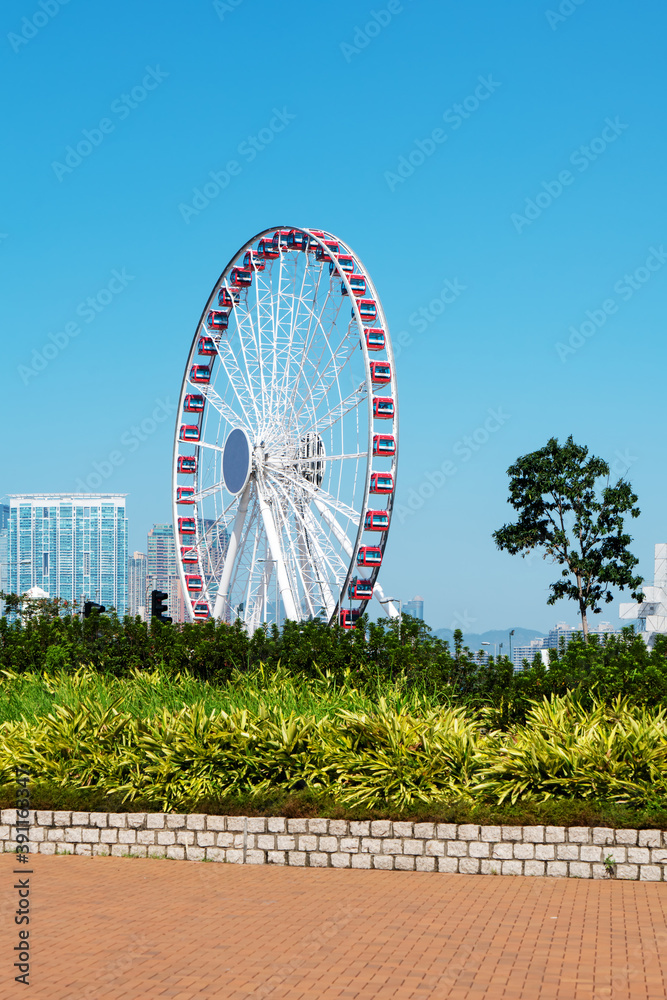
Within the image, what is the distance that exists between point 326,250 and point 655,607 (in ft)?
115

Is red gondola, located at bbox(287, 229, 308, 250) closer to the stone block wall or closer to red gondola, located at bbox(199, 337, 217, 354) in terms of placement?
red gondola, located at bbox(199, 337, 217, 354)

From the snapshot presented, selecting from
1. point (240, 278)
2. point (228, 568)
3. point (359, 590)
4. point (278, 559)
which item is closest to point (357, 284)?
point (240, 278)

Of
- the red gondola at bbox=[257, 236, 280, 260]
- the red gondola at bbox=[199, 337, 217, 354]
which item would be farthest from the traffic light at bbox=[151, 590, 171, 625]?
the red gondola at bbox=[199, 337, 217, 354]

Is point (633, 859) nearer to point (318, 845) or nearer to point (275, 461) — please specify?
point (318, 845)

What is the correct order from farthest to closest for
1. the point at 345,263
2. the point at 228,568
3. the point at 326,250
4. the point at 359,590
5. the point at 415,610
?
1. the point at 415,610
2. the point at 228,568
3. the point at 326,250
4. the point at 345,263
5. the point at 359,590

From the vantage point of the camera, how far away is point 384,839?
11961 millimetres

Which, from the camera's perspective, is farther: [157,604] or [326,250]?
[326,250]

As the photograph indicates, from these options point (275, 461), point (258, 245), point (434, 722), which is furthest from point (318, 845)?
point (258, 245)

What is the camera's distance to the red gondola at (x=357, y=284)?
32.7 m

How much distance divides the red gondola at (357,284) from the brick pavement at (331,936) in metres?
22.9

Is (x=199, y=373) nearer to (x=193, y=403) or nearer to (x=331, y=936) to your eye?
(x=193, y=403)

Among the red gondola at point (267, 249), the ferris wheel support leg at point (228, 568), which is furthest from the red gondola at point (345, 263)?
the ferris wheel support leg at point (228, 568)

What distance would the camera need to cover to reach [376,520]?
31.0m

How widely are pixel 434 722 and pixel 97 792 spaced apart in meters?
4.13
